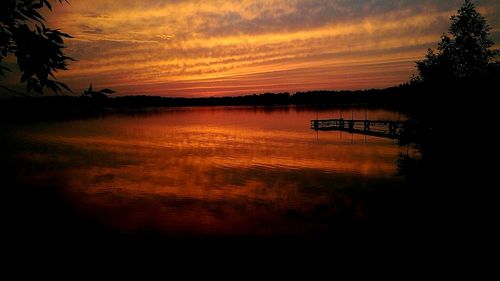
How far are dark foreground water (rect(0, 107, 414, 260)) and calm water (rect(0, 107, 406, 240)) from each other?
0.09 m

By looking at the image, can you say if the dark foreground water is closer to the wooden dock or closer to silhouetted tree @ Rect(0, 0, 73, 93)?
the wooden dock

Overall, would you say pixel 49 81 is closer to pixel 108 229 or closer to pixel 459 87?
pixel 108 229

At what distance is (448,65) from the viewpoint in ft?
79.2

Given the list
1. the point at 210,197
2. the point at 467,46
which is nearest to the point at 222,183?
the point at 210,197

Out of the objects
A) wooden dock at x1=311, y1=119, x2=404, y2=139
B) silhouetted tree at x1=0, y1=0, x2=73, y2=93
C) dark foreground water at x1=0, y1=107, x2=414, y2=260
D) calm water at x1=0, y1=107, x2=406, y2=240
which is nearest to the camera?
silhouetted tree at x1=0, y1=0, x2=73, y2=93

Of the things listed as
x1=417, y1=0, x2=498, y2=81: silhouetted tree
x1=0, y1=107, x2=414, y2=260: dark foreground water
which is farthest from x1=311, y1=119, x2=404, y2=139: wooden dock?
x1=417, y1=0, x2=498, y2=81: silhouetted tree

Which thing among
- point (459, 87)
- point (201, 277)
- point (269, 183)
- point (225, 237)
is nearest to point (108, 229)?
point (225, 237)

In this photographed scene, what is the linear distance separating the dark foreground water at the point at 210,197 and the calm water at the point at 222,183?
0.29 feet

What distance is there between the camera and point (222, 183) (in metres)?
34.3

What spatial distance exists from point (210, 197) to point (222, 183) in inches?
201

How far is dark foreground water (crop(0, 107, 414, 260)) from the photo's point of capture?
67.7 ft

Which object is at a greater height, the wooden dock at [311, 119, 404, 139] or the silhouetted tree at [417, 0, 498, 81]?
the silhouetted tree at [417, 0, 498, 81]

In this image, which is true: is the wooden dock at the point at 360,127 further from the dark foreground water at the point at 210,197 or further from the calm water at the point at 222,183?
the dark foreground water at the point at 210,197

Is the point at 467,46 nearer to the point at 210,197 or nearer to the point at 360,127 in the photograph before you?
the point at 210,197
